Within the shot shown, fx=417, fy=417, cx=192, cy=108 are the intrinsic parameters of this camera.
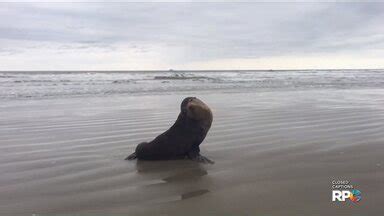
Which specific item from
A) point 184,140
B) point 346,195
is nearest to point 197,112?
point 184,140

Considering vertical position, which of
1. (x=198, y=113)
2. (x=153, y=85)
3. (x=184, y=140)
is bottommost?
(x=184, y=140)

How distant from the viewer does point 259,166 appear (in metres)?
5.23

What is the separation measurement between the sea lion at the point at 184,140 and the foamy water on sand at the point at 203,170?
0.59 feet

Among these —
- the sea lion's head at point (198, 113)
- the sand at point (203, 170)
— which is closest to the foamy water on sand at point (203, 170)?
the sand at point (203, 170)

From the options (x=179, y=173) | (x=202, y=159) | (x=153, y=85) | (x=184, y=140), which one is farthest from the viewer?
(x=153, y=85)

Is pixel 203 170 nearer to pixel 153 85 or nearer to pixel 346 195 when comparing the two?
pixel 346 195

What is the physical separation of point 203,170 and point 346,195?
68.7 inches

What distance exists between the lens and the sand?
3.91 metres

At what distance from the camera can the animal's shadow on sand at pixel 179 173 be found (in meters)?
4.41

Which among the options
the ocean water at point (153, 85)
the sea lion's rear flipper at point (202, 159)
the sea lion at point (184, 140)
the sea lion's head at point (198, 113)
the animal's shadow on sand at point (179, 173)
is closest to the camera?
the animal's shadow on sand at point (179, 173)

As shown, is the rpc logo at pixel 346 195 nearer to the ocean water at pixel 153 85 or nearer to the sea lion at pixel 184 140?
the sea lion at pixel 184 140

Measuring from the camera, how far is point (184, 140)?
579 cm

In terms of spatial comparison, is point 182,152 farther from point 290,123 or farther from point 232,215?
point 290,123

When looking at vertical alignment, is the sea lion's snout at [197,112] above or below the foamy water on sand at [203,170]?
above
